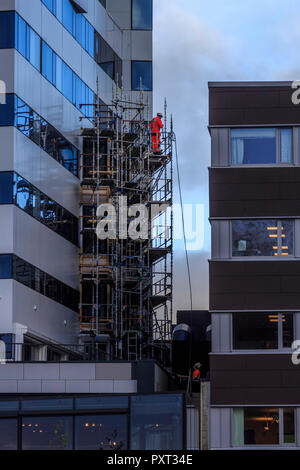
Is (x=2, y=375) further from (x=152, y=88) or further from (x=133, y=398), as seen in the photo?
(x=152, y=88)

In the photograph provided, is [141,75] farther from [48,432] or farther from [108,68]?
[48,432]

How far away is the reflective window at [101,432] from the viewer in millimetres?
46688

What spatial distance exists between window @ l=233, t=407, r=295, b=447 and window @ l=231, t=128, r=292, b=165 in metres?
8.71

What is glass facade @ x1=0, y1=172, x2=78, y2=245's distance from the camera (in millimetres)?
55000

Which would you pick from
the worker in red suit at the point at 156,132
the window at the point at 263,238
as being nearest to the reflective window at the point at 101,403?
the window at the point at 263,238

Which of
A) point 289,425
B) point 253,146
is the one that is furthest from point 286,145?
point 289,425

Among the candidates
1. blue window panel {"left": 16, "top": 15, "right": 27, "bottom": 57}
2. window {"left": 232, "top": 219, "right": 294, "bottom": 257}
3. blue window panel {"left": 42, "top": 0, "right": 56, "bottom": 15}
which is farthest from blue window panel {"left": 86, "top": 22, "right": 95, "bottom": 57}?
window {"left": 232, "top": 219, "right": 294, "bottom": 257}

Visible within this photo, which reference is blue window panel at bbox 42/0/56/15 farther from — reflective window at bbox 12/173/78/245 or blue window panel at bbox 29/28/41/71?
reflective window at bbox 12/173/78/245

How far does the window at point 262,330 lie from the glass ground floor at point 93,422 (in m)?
3.11

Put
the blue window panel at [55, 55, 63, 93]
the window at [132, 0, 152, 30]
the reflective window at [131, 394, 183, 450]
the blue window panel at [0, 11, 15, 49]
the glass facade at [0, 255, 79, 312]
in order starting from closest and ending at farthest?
the reflective window at [131, 394, 183, 450] < the glass facade at [0, 255, 79, 312] < the blue window panel at [0, 11, 15, 49] < the blue window panel at [55, 55, 63, 93] < the window at [132, 0, 152, 30]

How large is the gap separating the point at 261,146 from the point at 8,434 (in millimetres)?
13378

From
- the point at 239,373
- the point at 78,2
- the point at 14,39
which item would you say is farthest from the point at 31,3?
the point at 239,373

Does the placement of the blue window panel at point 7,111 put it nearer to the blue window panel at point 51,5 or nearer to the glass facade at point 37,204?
the glass facade at point 37,204

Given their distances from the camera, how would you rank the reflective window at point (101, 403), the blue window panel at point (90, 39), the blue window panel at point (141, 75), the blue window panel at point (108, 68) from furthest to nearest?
1. the blue window panel at point (141, 75)
2. the blue window panel at point (108, 68)
3. the blue window panel at point (90, 39)
4. the reflective window at point (101, 403)
